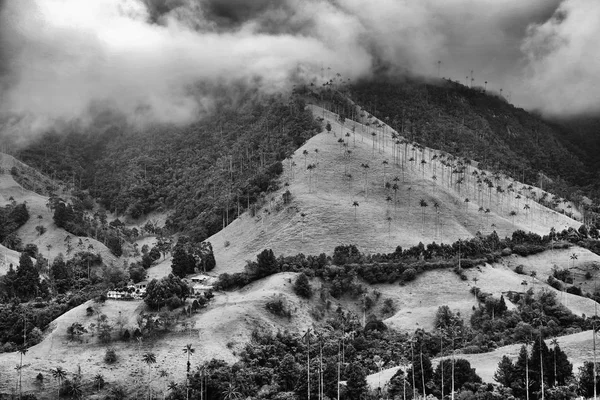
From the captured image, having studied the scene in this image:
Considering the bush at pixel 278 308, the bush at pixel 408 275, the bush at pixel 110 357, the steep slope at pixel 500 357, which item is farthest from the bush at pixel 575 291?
the bush at pixel 110 357

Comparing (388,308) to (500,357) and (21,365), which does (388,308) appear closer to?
(500,357)

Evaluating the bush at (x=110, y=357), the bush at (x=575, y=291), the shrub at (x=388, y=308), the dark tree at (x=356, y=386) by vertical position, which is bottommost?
the dark tree at (x=356, y=386)

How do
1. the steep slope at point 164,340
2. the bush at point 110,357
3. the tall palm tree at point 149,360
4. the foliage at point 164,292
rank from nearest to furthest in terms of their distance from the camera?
the tall palm tree at point 149,360 < the steep slope at point 164,340 < the bush at point 110,357 < the foliage at point 164,292

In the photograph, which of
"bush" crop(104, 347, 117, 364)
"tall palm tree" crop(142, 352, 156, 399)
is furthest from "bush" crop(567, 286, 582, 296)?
"bush" crop(104, 347, 117, 364)

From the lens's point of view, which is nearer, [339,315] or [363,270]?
[339,315]

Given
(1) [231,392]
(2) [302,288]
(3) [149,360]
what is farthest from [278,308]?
(1) [231,392]

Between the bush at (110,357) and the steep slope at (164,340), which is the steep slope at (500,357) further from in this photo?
the bush at (110,357)

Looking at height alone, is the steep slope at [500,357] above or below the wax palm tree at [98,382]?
above

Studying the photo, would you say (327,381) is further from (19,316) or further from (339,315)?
(19,316)

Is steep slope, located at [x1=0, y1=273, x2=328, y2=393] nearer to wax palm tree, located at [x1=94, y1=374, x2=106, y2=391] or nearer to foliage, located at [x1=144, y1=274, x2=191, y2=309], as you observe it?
wax palm tree, located at [x1=94, y1=374, x2=106, y2=391]

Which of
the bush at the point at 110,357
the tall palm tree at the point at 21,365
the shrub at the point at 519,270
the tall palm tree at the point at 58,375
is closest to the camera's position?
the tall palm tree at the point at 21,365

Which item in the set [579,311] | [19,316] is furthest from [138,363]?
[579,311]
